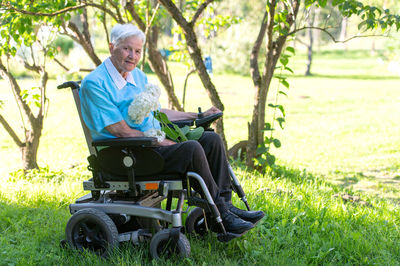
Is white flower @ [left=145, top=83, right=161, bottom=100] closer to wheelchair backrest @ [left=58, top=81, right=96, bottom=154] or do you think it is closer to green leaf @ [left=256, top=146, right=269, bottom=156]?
wheelchair backrest @ [left=58, top=81, right=96, bottom=154]

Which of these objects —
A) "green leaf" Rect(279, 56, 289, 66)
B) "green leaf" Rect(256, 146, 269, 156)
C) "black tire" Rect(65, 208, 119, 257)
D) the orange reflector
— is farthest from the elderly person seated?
"green leaf" Rect(256, 146, 269, 156)

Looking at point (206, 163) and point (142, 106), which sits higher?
point (142, 106)

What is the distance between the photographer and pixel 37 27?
19.1 ft

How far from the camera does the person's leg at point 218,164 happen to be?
306 cm

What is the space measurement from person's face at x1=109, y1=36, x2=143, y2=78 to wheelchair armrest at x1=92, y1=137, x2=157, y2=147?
58cm

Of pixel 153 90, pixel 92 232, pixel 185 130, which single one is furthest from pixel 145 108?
pixel 92 232

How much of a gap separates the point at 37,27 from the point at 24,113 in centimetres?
110

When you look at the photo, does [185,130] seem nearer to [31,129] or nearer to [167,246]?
[167,246]

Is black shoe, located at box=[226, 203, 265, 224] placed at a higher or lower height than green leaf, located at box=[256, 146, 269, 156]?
higher

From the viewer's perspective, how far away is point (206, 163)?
114 inches

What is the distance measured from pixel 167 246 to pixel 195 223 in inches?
22.0

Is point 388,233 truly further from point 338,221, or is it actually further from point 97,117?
point 97,117

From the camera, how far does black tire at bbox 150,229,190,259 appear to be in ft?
9.23

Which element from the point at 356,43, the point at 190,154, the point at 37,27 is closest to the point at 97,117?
the point at 190,154
